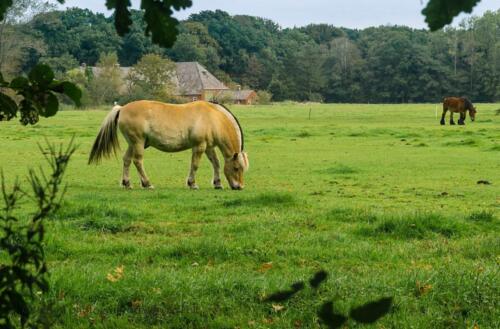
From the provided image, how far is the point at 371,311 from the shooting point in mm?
1622

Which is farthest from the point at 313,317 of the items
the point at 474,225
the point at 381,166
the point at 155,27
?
the point at 381,166

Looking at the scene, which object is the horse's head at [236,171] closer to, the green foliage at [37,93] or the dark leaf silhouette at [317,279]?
the green foliage at [37,93]

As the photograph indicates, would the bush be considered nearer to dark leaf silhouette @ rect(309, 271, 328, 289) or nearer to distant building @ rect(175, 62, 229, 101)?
distant building @ rect(175, 62, 229, 101)

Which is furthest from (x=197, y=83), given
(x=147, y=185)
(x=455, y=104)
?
(x=147, y=185)

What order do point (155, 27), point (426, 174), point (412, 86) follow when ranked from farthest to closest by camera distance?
point (412, 86), point (426, 174), point (155, 27)

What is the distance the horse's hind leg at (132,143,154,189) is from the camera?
13977 millimetres

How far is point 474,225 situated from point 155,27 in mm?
7216

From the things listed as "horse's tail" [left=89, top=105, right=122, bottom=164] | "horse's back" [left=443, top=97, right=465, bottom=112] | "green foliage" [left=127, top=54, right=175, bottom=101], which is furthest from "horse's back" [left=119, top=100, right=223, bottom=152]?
"green foliage" [left=127, top=54, right=175, bottom=101]

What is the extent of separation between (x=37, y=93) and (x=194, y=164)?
1166 centimetres

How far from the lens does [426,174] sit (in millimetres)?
16156

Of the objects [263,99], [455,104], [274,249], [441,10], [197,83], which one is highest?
[441,10]

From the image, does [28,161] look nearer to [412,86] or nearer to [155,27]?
[155,27]

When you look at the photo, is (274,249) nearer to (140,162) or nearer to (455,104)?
(140,162)

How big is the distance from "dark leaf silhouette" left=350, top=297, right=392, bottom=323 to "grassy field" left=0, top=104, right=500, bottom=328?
0.30 ft
